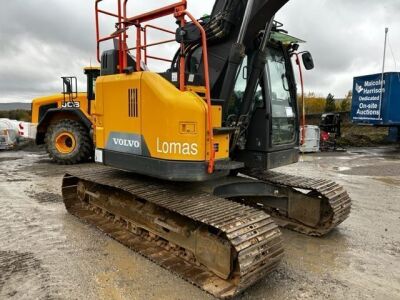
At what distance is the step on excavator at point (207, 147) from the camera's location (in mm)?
3744

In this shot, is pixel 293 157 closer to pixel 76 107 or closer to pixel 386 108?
pixel 76 107

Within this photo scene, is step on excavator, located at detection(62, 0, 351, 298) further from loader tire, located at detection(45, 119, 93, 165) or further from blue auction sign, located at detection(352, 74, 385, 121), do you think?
blue auction sign, located at detection(352, 74, 385, 121)

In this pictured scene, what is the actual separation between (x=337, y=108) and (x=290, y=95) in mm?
21872

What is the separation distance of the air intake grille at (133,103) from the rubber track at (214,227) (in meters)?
0.89

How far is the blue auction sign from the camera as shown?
49.6ft

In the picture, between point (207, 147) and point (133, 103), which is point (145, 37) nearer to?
point (133, 103)

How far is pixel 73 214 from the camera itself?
5.89m

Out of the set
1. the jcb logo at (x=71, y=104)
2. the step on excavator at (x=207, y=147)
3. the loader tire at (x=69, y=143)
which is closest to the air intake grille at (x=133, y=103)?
the step on excavator at (x=207, y=147)

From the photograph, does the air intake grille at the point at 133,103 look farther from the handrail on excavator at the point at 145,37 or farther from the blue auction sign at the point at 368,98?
the blue auction sign at the point at 368,98

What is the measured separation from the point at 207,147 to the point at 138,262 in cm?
150

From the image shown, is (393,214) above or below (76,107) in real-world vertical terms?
below

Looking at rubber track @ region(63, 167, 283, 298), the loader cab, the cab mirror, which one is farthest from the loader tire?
the cab mirror

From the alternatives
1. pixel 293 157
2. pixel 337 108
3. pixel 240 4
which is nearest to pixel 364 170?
pixel 293 157

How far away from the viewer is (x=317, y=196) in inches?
205
